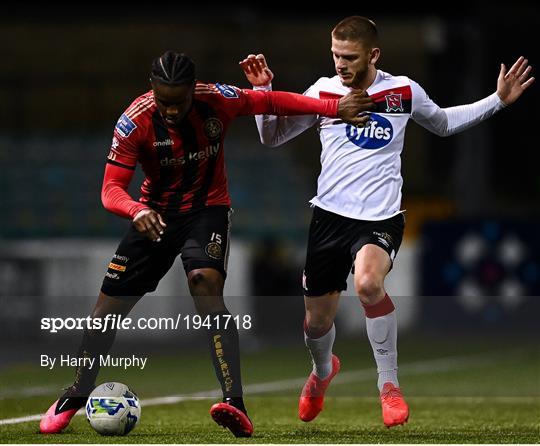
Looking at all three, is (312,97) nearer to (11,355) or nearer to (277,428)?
(277,428)

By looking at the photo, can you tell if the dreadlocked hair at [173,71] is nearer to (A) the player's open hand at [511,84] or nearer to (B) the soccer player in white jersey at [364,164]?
(B) the soccer player in white jersey at [364,164]

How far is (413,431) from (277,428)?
0.80 metres

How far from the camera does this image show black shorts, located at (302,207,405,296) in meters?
7.92

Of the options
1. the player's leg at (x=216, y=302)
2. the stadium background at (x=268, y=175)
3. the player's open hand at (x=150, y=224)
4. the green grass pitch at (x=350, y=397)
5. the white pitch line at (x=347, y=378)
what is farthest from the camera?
the stadium background at (x=268, y=175)

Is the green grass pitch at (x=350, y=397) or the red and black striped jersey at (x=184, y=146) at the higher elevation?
the red and black striped jersey at (x=184, y=146)

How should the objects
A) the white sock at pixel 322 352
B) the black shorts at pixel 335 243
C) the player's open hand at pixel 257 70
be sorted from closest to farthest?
1. the black shorts at pixel 335 243
2. the player's open hand at pixel 257 70
3. the white sock at pixel 322 352

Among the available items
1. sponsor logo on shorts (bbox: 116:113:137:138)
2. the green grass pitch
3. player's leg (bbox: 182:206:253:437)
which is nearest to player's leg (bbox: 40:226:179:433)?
the green grass pitch

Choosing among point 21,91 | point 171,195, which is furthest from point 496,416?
point 21,91

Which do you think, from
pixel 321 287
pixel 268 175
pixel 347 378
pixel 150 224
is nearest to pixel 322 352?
pixel 321 287

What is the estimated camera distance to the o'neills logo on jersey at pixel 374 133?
7938 millimetres

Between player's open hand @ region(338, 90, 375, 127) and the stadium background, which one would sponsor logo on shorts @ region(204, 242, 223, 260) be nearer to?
player's open hand @ region(338, 90, 375, 127)

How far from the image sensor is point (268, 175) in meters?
22.3

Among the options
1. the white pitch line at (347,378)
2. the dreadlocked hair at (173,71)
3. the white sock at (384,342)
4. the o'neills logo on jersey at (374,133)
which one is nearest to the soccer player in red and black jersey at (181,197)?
the dreadlocked hair at (173,71)

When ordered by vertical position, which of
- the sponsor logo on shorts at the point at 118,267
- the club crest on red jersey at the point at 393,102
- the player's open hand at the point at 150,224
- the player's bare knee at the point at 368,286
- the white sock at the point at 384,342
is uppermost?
the club crest on red jersey at the point at 393,102
